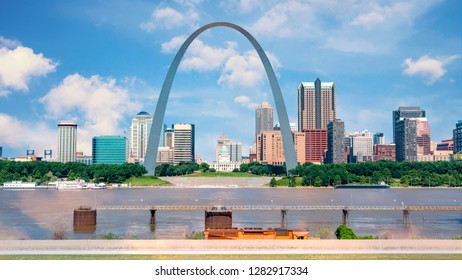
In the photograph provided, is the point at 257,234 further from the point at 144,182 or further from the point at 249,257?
the point at 144,182

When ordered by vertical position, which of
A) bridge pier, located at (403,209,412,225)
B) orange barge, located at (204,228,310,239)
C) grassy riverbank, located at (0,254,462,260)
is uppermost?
grassy riverbank, located at (0,254,462,260)

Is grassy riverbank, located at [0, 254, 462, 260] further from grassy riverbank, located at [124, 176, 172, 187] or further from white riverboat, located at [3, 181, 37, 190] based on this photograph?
grassy riverbank, located at [124, 176, 172, 187]

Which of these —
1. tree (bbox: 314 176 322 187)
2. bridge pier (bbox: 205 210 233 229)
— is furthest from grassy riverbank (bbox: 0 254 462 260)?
tree (bbox: 314 176 322 187)

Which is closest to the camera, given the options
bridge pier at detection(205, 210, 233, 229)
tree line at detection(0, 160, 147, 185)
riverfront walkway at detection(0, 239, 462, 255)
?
riverfront walkway at detection(0, 239, 462, 255)

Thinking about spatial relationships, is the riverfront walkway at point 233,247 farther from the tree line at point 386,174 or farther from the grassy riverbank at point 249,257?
the tree line at point 386,174

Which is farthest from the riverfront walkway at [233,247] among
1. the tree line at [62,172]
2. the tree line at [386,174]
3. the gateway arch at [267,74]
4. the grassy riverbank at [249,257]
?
the tree line at [62,172]

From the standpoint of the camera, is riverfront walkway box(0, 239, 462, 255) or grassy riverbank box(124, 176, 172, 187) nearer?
riverfront walkway box(0, 239, 462, 255)
